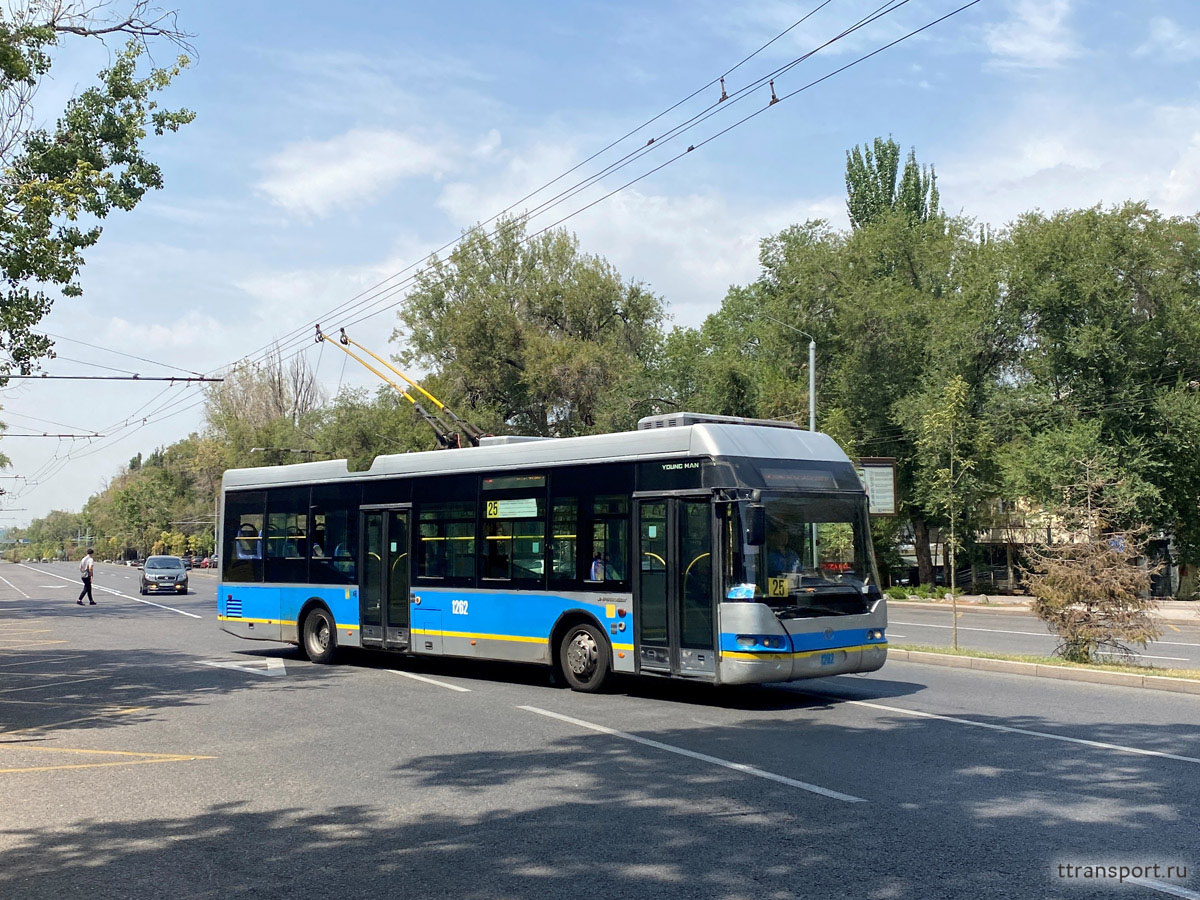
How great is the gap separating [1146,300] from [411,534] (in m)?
35.8

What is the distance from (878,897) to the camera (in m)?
5.43

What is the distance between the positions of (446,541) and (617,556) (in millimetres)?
3519

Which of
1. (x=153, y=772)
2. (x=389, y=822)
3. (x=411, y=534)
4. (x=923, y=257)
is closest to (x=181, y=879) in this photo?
(x=389, y=822)

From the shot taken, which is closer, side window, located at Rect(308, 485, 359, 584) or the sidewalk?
side window, located at Rect(308, 485, 359, 584)

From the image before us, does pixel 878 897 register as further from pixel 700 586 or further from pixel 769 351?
pixel 769 351

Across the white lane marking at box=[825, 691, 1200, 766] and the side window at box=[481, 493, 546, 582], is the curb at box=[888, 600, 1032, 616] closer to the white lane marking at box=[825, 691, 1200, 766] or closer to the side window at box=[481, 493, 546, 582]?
the side window at box=[481, 493, 546, 582]

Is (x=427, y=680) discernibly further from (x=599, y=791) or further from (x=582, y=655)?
(x=599, y=791)

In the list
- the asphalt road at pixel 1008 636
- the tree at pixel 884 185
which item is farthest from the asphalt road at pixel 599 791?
the tree at pixel 884 185

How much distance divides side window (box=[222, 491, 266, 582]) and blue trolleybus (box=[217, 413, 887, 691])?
175cm

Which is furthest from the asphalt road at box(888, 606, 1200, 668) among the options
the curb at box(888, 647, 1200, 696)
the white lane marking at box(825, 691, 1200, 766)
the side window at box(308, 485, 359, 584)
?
the side window at box(308, 485, 359, 584)

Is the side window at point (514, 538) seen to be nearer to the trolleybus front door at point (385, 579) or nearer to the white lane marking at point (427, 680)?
the white lane marking at point (427, 680)

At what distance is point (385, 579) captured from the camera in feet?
55.2

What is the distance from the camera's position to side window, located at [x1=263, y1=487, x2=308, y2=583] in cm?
1852

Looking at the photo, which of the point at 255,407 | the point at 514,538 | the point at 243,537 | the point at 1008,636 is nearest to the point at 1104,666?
the point at 514,538
